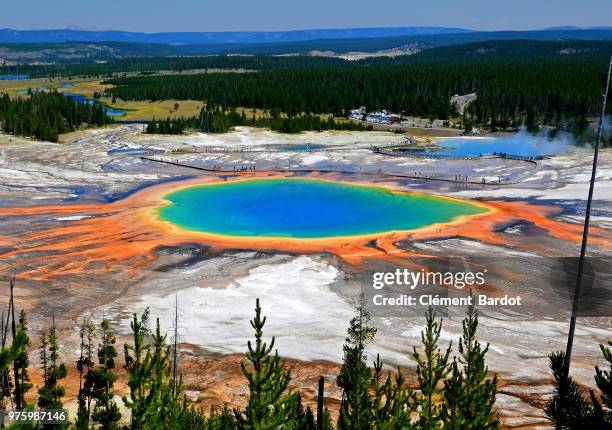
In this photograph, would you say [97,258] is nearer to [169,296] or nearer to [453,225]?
[169,296]

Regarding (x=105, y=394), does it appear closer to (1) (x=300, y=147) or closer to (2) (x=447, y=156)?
(2) (x=447, y=156)

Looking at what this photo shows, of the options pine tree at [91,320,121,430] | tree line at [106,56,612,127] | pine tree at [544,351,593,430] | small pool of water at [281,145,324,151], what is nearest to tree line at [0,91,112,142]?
tree line at [106,56,612,127]

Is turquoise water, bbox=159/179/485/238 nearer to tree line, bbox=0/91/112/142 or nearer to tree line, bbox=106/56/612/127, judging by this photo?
tree line, bbox=0/91/112/142

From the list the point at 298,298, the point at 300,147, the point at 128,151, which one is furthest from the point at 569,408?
the point at 300,147

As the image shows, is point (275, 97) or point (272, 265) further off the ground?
point (275, 97)

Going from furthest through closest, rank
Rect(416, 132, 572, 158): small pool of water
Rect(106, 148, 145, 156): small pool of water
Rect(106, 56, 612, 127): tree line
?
1. Rect(106, 56, 612, 127): tree line
2. Rect(416, 132, 572, 158): small pool of water
3. Rect(106, 148, 145, 156): small pool of water

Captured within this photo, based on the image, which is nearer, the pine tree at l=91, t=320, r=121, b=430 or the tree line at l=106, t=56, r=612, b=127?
the pine tree at l=91, t=320, r=121, b=430

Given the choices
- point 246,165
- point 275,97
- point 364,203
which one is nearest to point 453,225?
point 364,203
